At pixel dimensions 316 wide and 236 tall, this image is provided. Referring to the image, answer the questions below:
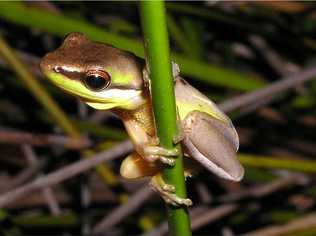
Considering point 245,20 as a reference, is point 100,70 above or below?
below

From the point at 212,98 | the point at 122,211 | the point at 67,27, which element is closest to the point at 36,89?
the point at 67,27

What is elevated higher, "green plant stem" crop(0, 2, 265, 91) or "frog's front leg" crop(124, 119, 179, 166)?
"green plant stem" crop(0, 2, 265, 91)

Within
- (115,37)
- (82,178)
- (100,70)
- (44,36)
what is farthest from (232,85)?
(100,70)

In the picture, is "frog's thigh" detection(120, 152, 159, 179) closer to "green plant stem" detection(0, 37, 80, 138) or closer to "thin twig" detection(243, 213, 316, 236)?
"green plant stem" detection(0, 37, 80, 138)

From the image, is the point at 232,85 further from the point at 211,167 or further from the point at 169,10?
the point at 211,167

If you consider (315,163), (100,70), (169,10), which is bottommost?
(100,70)

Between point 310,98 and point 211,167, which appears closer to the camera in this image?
point 211,167

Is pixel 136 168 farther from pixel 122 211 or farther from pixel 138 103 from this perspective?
pixel 122 211

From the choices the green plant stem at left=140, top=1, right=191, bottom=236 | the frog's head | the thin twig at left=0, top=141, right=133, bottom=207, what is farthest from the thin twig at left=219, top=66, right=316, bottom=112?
the green plant stem at left=140, top=1, right=191, bottom=236
